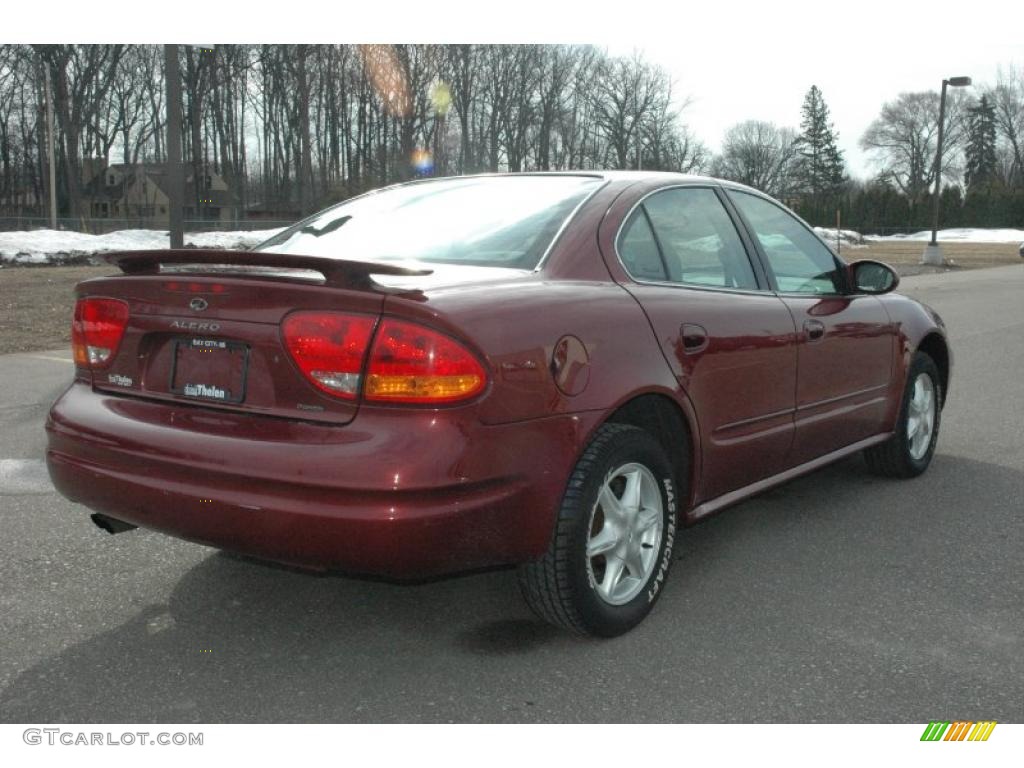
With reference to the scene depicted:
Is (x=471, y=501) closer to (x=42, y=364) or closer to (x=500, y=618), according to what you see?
(x=500, y=618)

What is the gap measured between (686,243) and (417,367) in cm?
156

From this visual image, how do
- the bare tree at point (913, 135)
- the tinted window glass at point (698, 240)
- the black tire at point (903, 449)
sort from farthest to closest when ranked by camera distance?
1. the bare tree at point (913, 135)
2. the black tire at point (903, 449)
3. the tinted window glass at point (698, 240)

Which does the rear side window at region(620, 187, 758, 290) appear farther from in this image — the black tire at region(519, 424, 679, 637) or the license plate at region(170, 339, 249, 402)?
the license plate at region(170, 339, 249, 402)

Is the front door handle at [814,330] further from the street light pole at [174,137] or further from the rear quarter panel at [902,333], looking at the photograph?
the street light pole at [174,137]

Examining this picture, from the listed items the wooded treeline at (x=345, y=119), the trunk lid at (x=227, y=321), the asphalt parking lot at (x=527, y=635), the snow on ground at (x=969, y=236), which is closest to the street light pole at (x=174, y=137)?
the asphalt parking lot at (x=527, y=635)

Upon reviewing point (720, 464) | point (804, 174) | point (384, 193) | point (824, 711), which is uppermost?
point (804, 174)

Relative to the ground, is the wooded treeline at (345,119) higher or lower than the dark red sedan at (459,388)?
higher

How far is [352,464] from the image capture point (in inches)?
107

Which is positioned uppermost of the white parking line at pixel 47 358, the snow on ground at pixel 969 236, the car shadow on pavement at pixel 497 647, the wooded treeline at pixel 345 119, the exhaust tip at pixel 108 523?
the wooded treeline at pixel 345 119

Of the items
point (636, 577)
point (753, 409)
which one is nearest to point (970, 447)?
point (753, 409)

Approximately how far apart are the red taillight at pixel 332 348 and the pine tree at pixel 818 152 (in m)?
107

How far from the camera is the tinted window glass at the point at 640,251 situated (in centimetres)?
357

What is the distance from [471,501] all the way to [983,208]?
8238 cm
